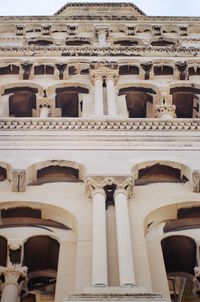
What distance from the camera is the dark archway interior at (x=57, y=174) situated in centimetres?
1311

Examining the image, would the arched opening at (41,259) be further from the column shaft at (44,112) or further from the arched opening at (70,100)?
the arched opening at (70,100)

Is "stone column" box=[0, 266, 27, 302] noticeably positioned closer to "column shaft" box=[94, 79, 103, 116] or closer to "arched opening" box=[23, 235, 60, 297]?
"arched opening" box=[23, 235, 60, 297]

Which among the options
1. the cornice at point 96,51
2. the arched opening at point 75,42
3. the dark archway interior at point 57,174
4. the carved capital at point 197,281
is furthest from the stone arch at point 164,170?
the arched opening at point 75,42

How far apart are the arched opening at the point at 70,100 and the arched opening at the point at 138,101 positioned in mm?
1307

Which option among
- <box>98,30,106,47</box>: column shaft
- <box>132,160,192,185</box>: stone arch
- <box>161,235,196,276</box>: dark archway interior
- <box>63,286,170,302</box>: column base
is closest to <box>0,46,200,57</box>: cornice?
<box>98,30,106,47</box>: column shaft

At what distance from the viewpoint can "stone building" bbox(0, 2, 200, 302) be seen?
32.4 ft

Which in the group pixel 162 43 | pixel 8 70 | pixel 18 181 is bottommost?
pixel 18 181

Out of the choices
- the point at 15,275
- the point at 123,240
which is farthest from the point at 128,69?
the point at 123,240

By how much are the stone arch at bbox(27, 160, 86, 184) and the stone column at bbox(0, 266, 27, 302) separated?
103 inches

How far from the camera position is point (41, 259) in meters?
11.4

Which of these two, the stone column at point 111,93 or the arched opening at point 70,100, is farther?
the arched opening at point 70,100

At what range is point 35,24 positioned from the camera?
94.0 ft

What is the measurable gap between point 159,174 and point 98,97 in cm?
488

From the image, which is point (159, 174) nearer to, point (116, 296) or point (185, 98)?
point (116, 296)
